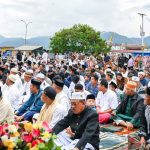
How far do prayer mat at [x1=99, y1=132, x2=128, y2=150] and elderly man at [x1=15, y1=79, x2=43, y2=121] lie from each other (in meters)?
1.54

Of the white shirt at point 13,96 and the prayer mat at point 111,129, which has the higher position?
the white shirt at point 13,96

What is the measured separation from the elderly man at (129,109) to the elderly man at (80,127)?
7.66ft

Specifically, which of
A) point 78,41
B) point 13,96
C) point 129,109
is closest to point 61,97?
point 129,109

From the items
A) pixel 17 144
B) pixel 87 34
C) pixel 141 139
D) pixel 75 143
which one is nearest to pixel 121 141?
pixel 141 139

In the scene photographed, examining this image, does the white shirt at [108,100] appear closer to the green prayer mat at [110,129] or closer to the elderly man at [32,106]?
the green prayer mat at [110,129]

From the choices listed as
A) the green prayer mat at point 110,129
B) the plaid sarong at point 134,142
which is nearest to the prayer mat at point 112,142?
the green prayer mat at point 110,129

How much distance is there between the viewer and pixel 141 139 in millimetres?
5750

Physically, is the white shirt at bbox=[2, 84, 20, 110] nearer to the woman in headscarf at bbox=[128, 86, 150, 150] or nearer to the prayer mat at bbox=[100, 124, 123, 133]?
the prayer mat at bbox=[100, 124, 123, 133]

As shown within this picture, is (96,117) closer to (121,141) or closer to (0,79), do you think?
(121,141)

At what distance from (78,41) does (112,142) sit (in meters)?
34.8

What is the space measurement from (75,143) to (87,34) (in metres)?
→ 39.0

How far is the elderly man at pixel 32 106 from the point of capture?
7.77m

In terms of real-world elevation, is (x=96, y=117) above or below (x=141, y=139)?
above

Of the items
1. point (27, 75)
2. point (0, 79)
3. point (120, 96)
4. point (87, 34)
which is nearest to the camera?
point (120, 96)
